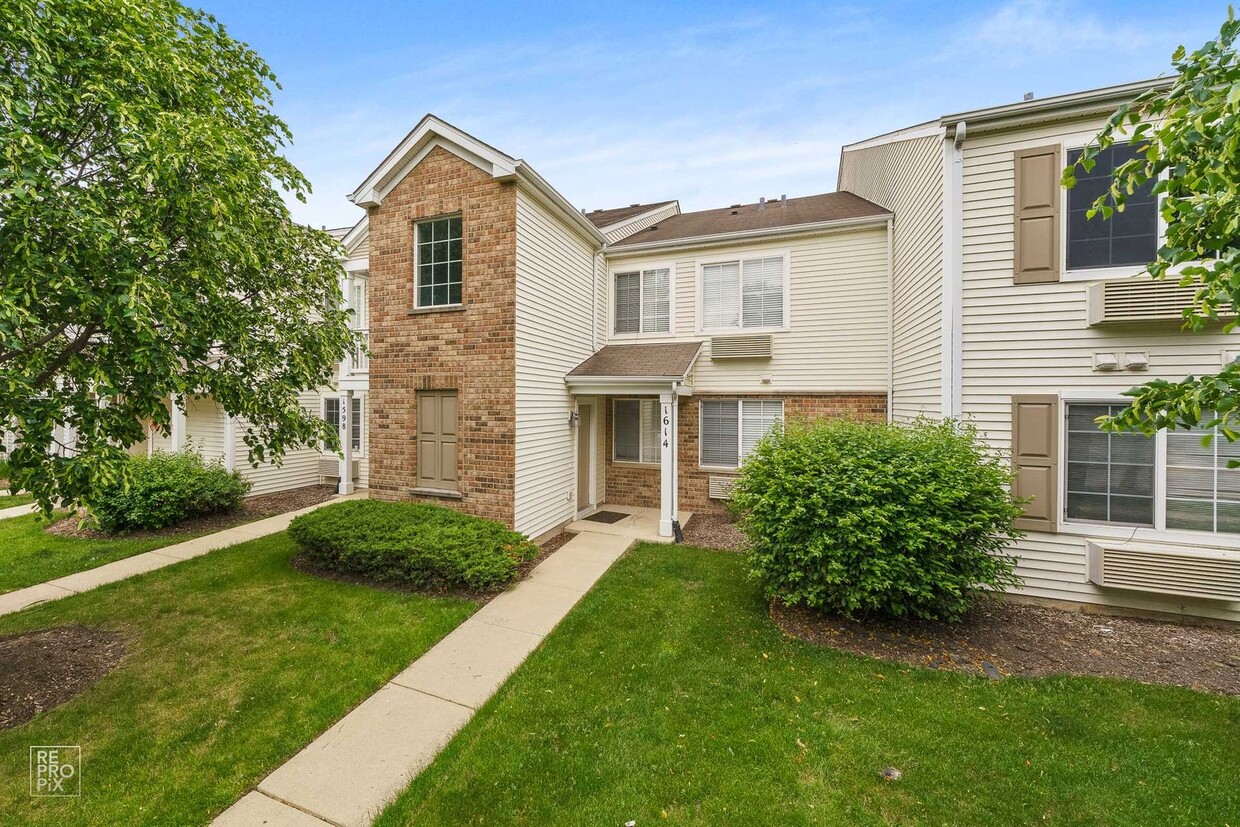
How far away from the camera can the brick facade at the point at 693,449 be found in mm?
9336

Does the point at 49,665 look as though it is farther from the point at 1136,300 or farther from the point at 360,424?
the point at 1136,300

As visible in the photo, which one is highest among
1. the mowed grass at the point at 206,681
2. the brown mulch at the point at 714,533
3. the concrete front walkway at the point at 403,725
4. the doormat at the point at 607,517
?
the doormat at the point at 607,517

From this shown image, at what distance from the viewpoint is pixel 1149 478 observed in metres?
5.51

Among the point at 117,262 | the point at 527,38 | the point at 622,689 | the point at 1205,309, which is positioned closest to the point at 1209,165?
the point at 1205,309

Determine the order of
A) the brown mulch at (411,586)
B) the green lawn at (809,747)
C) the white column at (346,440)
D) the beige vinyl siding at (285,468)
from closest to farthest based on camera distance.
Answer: the green lawn at (809,747)
the brown mulch at (411,586)
the beige vinyl siding at (285,468)
the white column at (346,440)

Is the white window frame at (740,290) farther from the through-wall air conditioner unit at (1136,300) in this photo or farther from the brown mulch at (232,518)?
the brown mulch at (232,518)

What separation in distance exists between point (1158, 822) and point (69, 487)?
295 inches

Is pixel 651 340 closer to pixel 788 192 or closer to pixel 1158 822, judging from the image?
pixel 788 192

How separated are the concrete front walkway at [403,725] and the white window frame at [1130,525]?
20.3ft

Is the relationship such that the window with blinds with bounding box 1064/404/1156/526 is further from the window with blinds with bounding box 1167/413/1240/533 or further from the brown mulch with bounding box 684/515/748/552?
the brown mulch with bounding box 684/515/748/552

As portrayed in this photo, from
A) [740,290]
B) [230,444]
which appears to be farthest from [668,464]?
[230,444]

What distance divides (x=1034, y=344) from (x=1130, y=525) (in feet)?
7.86

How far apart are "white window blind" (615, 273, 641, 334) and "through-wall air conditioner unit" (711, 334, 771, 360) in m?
2.00

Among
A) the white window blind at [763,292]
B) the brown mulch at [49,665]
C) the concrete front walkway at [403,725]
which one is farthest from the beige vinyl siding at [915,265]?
the brown mulch at [49,665]
